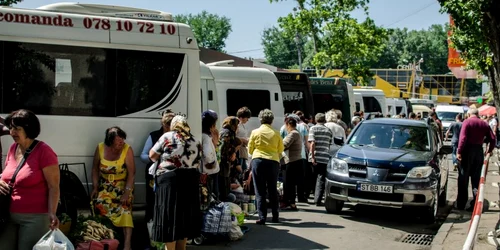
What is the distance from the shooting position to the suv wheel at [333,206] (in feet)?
39.7

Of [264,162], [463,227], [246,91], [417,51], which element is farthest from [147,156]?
[417,51]

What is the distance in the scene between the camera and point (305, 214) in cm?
1206

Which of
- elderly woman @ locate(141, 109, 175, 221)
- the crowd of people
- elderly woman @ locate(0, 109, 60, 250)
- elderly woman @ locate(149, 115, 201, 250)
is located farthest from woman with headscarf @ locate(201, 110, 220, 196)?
elderly woman @ locate(0, 109, 60, 250)

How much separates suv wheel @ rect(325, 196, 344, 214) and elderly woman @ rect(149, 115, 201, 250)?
5033 millimetres

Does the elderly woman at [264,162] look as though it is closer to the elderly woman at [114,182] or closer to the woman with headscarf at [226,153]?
the woman with headscarf at [226,153]

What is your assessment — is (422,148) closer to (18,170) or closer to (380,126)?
(380,126)

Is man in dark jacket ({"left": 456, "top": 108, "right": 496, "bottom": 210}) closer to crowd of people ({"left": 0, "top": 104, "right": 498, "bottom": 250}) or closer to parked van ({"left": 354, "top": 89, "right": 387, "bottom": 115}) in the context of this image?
crowd of people ({"left": 0, "top": 104, "right": 498, "bottom": 250})

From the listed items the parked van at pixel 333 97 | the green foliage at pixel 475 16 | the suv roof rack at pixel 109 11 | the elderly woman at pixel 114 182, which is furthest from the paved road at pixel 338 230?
the parked van at pixel 333 97

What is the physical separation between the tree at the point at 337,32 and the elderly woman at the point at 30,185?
29.5 meters

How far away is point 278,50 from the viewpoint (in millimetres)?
114250

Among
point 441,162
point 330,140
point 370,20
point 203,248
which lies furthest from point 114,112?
point 370,20

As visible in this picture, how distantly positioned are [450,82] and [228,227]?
96.9 metres

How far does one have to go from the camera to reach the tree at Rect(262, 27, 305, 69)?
112938mm

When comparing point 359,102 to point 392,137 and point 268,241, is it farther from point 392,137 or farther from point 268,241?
point 268,241
